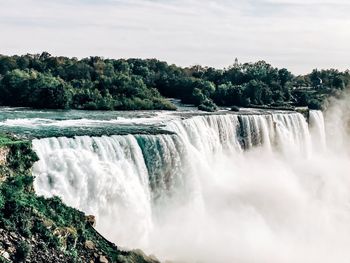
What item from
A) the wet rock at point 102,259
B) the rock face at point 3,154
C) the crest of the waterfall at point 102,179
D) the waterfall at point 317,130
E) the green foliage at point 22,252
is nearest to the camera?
the green foliage at point 22,252

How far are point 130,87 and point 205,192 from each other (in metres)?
18.0

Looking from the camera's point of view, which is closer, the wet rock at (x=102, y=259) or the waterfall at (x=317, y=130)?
the wet rock at (x=102, y=259)

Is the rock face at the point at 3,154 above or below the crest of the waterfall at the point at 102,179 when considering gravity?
above

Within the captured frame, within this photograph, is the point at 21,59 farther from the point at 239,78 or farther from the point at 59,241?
the point at 59,241

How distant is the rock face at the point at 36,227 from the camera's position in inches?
564

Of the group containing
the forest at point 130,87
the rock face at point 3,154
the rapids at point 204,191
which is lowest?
the rapids at point 204,191

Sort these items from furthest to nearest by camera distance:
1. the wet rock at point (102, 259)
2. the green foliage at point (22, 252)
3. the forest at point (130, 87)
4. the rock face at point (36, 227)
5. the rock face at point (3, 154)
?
the forest at point (130, 87) → the rock face at point (3, 154) → the wet rock at point (102, 259) → the rock face at point (36, 227) → the green foliage at point (22, 252)

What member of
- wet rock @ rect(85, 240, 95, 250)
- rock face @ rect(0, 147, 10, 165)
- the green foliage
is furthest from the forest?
the green foliage

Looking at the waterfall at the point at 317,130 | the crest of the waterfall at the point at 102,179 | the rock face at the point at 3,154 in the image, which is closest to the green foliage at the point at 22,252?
the rock face at the point at 3,154

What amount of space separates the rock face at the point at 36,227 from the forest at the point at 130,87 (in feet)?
62.6

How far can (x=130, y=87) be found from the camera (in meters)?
42.1

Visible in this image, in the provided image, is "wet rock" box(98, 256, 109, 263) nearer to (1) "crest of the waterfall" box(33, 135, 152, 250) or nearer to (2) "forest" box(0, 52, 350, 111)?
(1) "crest of the waterfall" box(33, 135, 152, 250)

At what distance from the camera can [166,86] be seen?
51531 millimetres

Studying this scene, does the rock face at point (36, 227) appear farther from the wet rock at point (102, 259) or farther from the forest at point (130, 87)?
the forest at point (130, 87)
